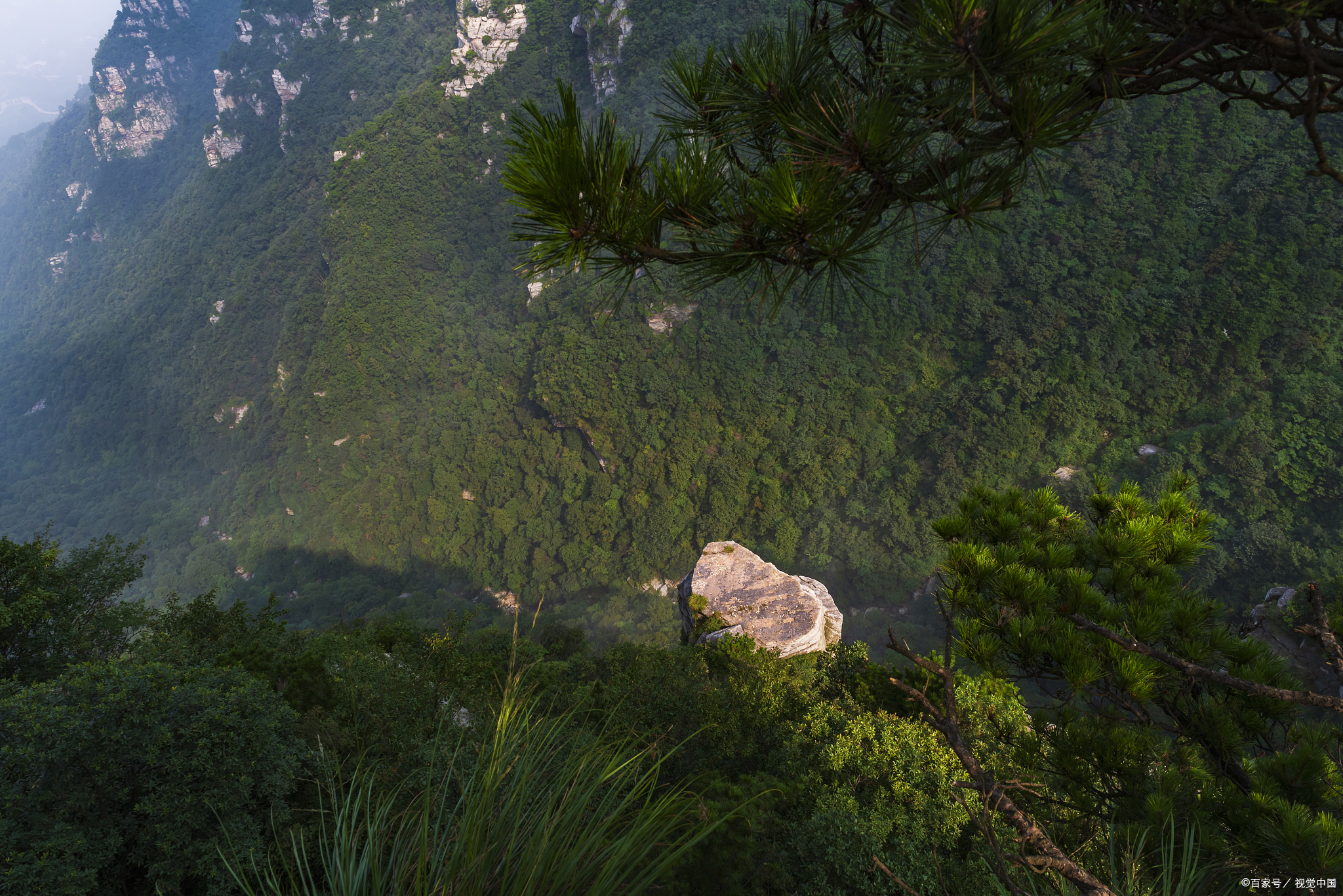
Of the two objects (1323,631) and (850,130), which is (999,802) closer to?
(1323,631)

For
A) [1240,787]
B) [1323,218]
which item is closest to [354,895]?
[1240,787]

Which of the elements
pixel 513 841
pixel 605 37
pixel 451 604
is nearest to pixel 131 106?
pixel 605 37

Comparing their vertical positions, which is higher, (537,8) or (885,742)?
(537,8)

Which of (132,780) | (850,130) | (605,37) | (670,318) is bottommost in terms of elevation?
(670,318)

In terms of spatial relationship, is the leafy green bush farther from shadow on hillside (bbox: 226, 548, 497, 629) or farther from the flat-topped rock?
shadow on hillside (bbox: 226, 548, 497, 629)

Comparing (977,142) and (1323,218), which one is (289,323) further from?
(1323,218)
